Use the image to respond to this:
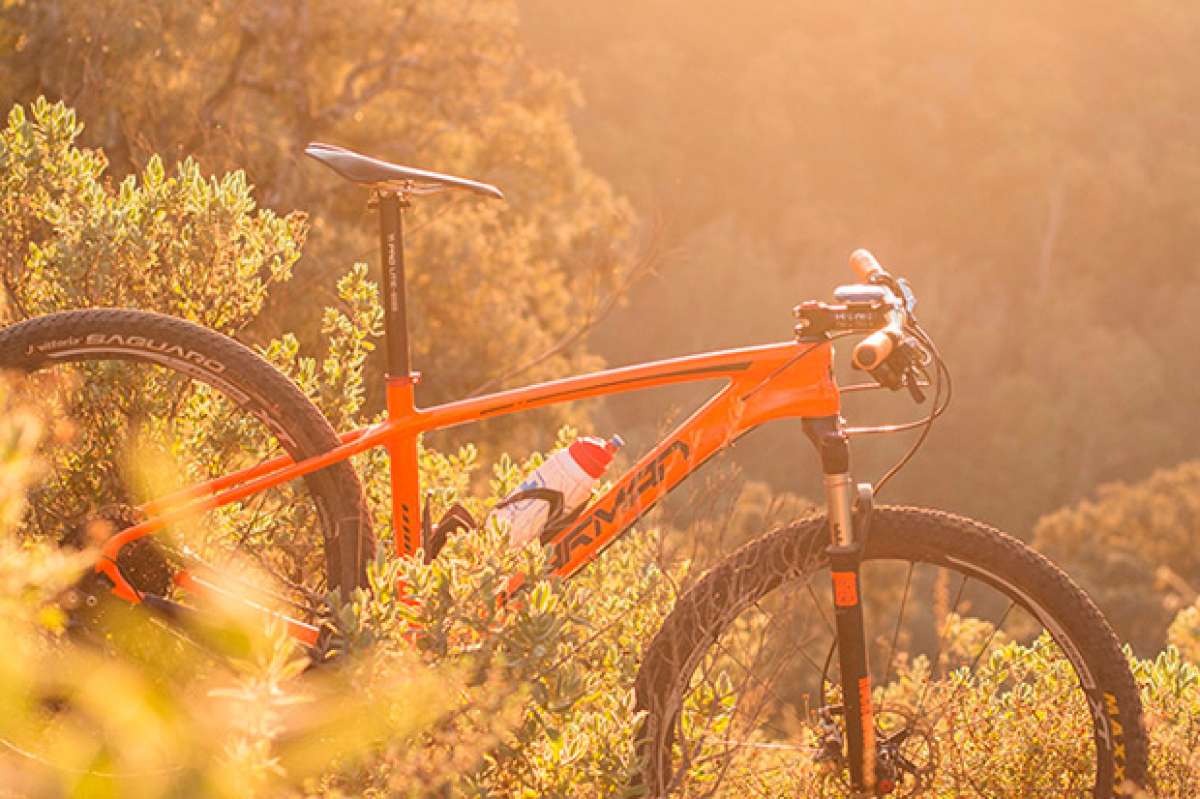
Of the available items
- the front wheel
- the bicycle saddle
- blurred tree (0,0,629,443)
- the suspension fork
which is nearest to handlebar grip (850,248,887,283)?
the suspension fork

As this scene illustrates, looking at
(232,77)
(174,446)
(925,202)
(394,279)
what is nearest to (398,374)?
(394,279)

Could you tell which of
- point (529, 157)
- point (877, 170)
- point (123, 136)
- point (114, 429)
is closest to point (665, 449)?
point (114, 429)

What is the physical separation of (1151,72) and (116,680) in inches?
2096

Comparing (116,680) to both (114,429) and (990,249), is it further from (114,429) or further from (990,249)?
(990,249)

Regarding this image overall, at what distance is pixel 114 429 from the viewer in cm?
392

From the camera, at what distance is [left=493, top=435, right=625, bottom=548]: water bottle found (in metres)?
3.20

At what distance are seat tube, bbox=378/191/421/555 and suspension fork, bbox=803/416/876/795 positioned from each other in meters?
0.99

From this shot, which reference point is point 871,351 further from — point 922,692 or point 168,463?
point 168,463

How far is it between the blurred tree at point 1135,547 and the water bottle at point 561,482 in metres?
17.5

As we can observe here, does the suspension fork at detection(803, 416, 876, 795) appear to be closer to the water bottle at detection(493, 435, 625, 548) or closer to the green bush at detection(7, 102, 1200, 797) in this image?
the green bush at detection(7, 102, 1200, 797)

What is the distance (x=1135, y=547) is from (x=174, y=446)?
20.7m

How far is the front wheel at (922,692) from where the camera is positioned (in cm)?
295

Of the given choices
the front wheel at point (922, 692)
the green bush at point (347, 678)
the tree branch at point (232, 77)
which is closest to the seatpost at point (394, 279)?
the green bush at point (347, 678)

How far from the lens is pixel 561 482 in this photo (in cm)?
324
